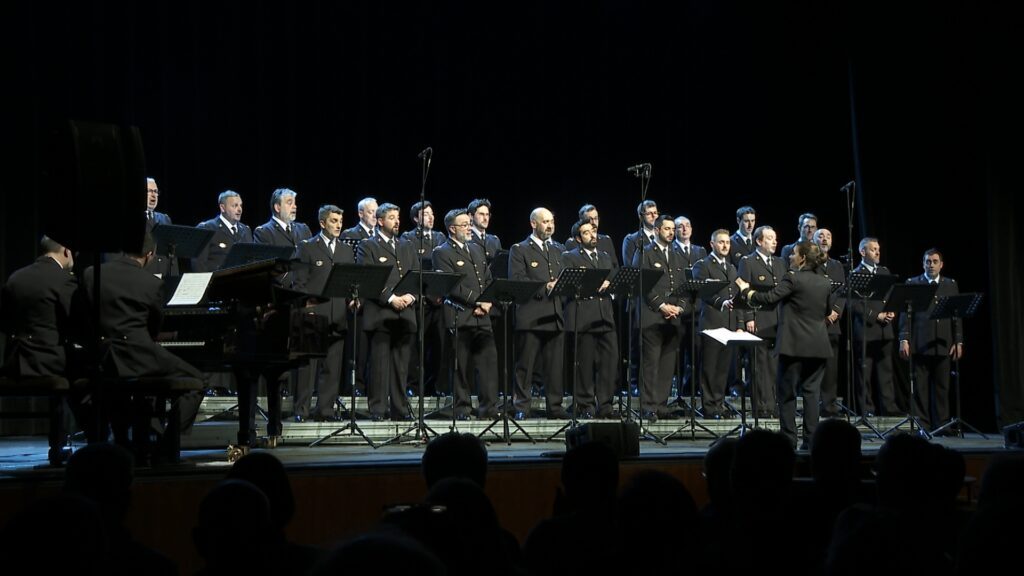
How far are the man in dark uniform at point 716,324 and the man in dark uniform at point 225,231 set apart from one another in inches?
188

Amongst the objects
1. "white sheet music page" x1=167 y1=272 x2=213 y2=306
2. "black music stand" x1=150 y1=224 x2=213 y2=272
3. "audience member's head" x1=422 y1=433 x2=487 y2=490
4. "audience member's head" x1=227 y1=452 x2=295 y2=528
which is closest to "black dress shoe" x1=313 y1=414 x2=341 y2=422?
"black music stand" x1=150 y1=224 x2=213 y2=272

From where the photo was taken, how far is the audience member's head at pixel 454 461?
372 cm

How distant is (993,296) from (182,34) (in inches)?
379

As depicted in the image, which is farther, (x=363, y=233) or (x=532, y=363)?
(x=363, y=233)

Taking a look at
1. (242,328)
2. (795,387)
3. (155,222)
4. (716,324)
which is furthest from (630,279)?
(155,222)

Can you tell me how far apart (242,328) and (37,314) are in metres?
1.28

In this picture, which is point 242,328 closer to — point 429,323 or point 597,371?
point 429,323

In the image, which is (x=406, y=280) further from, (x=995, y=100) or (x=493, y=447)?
(x=995, y=100)

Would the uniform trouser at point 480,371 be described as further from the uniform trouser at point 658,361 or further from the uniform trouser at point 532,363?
the uniform trouser at point 658,361

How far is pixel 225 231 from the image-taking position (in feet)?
34.7

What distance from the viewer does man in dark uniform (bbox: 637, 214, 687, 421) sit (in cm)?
1123

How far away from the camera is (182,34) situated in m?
11.9

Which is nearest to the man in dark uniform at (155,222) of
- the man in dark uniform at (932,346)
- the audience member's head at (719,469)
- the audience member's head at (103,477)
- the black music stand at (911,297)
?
the audience member's head at (103,477)

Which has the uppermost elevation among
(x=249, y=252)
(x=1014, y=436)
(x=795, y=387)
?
(x=249, y=252)
